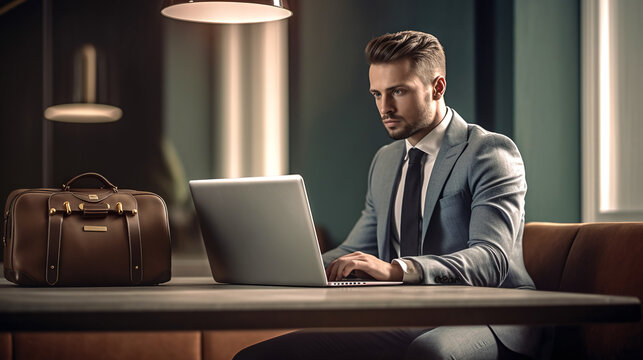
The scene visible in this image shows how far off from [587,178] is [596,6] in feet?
2.42

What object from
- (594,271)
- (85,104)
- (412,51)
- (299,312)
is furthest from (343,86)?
(299,312)

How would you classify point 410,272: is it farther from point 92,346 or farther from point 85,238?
point 92,346

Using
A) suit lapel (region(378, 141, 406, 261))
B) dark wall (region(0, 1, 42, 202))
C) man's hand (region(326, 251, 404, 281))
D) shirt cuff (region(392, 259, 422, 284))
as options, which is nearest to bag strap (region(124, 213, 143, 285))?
man's hand (region(326, 251, 404, 281))

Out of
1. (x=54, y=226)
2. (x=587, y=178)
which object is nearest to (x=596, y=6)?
(x=587, y=178)

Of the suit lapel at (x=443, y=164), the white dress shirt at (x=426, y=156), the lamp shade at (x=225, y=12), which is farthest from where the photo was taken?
the lamp shade at (x=225, y=12)

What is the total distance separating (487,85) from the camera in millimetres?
3209

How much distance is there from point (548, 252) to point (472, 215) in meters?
0.36

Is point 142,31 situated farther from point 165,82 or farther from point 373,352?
point 373,352

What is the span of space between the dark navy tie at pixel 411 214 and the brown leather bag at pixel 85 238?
2.11 ft

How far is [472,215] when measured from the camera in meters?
1.71

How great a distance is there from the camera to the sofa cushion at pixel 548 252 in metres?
1.86

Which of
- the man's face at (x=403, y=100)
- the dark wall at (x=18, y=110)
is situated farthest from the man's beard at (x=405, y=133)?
the dark wall at (x=18, y=110)

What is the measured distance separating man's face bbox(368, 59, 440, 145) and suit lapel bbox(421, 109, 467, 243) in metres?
0.09

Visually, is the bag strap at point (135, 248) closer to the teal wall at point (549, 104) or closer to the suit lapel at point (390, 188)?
the suit lapel at point (390, 188)
